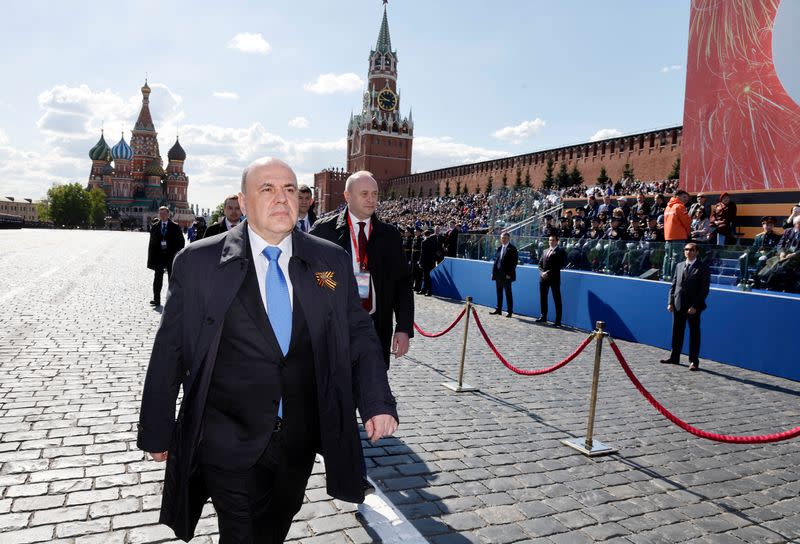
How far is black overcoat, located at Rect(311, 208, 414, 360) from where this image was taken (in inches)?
163

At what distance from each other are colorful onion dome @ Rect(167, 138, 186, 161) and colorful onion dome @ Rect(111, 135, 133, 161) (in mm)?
7778

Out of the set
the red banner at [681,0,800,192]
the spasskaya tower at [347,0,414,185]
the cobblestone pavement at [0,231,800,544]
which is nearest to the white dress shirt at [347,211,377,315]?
the cobblestone pavement at [0,231,800,544]

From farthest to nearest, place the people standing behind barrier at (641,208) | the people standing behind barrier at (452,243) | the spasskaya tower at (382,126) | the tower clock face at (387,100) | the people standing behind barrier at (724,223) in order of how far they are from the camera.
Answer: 1. the tower clock face at (387,100)
2. the spasskaya tower at (382,126)
3. the people standing behind barrier at (452,243)
4. the people standing behind barrier at (641,208)
5. the people standing behind barrier at (724,223)

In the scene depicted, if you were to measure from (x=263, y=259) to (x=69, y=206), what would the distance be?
127m

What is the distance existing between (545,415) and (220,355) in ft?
13.9

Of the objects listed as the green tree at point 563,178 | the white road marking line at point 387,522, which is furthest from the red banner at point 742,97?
the green tree at point 563,178

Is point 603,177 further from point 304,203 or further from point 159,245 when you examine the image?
point 304,203

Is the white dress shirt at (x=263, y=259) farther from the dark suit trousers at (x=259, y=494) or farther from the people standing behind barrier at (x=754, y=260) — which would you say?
the people standing behind barrier at (x=754, y=260)

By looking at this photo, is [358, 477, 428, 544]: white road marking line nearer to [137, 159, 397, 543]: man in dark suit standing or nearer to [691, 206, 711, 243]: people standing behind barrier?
[137, 159, 397, 543]: man in dark suit standing

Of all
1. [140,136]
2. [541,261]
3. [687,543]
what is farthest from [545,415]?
[140,136]

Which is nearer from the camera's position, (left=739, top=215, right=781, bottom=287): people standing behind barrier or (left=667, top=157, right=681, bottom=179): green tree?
(left=739, top=215, right=781, bottom=287): people standing behind barrier

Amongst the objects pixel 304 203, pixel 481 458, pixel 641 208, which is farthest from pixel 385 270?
pixel 641 208

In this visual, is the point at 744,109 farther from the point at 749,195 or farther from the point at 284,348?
the point at 284,348

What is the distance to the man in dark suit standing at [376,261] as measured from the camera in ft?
13.4
